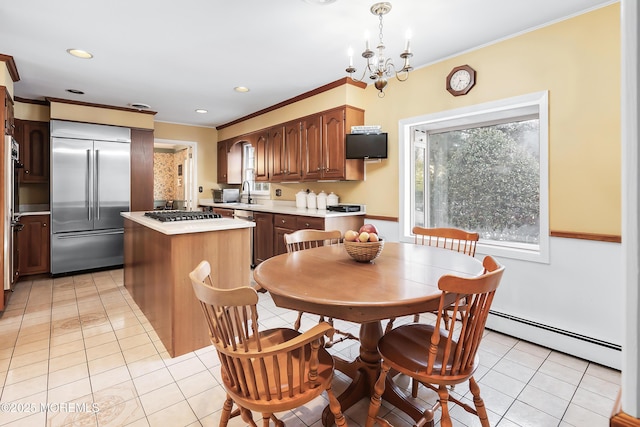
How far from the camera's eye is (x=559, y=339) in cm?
242

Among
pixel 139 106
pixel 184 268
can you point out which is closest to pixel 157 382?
pixel 184 268

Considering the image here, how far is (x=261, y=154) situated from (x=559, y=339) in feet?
14.0

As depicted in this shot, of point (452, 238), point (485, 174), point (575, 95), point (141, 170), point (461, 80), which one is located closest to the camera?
point (575, 95)

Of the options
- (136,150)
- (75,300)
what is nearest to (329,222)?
(75,300)

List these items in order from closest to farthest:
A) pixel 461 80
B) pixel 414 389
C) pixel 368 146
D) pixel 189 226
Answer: pixel 414 389
pixel 189 226
pixel 461 80
pixel 368 146

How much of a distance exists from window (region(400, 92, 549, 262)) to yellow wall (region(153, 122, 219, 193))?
4266mm

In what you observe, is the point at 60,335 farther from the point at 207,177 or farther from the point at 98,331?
the point at 207,177

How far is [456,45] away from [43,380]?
3949 mm

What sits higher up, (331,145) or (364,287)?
(331,145)

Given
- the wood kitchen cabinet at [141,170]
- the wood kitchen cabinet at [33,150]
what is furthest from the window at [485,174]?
the wood kitchen cabinet at [33,150]

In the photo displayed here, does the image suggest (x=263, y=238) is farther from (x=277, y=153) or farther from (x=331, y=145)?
(x=331, y=145)

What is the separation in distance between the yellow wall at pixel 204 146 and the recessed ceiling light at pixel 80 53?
2.82 metres

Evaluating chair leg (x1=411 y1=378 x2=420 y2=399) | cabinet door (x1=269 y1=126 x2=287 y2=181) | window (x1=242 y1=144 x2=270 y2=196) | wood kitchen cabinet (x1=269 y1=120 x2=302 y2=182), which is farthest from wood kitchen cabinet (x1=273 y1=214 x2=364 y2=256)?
chair leg (x1=411 y1=378 x2=420 y2=399)

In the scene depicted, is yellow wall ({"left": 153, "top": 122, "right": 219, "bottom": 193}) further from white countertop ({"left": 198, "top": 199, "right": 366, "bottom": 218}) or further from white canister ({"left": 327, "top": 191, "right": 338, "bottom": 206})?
white canister ({"left": 327, "top": 191, "right": 338, "bottom": 206})
